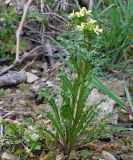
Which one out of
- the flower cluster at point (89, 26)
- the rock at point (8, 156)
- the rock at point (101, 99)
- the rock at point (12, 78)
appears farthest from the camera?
the rock at point (12, 78)

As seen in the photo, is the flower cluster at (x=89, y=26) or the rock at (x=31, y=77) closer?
the flower cluster at (x=89, y=26)

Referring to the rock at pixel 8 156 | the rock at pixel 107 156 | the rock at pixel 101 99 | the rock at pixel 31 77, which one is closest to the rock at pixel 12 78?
the rock at pixel 31 77

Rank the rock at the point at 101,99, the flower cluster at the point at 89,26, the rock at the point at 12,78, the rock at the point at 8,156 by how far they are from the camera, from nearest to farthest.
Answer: the flower cluster at the point at 89,26
the rock at the point at 8,156
the rock at the point at 101,99
the rock at the point at 12,78

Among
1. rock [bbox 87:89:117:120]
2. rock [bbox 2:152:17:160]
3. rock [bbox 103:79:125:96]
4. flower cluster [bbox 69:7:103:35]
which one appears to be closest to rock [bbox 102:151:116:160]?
rock [bbox 87:89:117:120]

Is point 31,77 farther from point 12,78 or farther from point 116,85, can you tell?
point 116,85

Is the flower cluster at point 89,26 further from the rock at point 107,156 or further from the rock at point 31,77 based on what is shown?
the rock at point 31,77

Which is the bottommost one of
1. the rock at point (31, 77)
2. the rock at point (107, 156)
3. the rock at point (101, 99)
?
the rock at point (107, 156)

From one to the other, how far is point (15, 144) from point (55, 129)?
19cm

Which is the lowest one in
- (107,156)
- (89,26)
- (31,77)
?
(107,156)

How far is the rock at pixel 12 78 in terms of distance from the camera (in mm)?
2367

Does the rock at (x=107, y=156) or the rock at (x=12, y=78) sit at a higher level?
the rock at (x=12, y=78)

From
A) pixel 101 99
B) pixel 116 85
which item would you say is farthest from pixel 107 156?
pixel 116 85

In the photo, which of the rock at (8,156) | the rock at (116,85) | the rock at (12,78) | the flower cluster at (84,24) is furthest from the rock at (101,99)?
the flower cluster at (84,24)

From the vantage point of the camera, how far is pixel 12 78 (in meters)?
2.39
